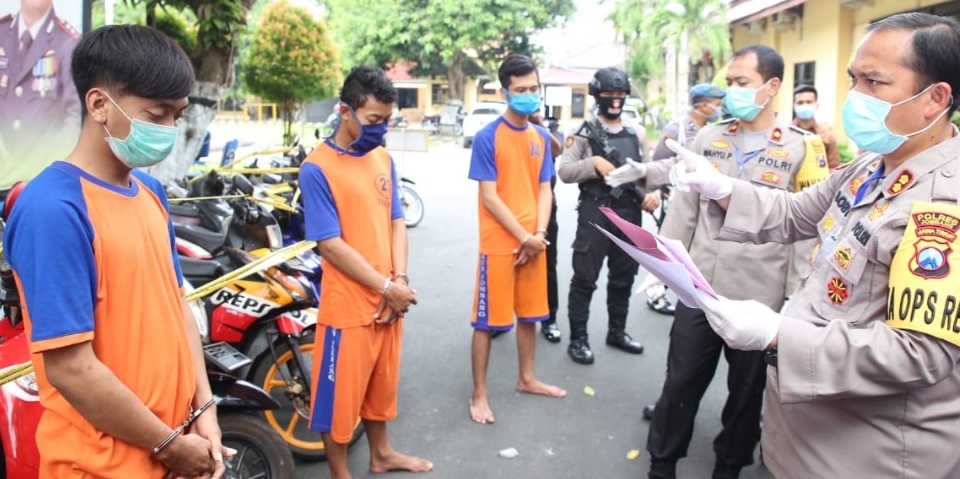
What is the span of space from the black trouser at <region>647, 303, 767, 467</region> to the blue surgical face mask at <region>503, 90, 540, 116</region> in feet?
4.66

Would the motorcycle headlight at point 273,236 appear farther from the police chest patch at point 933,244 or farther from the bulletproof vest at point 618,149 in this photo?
the police chest patch at point 933,244

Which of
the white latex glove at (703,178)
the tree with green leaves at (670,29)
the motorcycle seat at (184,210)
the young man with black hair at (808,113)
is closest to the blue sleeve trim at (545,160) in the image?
the white latex glove at (703,178)

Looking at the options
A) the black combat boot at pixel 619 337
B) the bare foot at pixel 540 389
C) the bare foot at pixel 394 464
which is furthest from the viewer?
the black combat boot at pixel 619 337

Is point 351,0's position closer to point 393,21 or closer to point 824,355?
point 393,21

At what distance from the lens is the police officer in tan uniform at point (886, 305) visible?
4.94ft

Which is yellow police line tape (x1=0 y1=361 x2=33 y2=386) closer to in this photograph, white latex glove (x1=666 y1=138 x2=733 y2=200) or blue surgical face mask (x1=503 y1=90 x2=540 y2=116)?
white latex glove (x1=666 y1=138 x2=733 y2=200)

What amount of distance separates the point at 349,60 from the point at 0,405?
29373 millimetres

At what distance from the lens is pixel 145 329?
161 cm

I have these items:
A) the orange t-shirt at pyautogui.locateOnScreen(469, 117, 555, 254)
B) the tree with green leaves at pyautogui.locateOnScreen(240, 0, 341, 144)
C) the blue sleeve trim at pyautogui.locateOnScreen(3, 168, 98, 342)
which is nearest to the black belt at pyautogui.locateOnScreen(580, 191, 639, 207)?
the orange t-shirt at pyautogui.locateOnScreen(469, 117, 555, 254)

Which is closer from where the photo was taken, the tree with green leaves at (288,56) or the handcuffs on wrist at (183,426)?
the handcuffs on wrist at (183,426)

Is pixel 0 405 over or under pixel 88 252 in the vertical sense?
under

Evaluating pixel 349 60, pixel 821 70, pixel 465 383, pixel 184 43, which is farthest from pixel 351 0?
pixel 465 383

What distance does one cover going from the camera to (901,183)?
170cm

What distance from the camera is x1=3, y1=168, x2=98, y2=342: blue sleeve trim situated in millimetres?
1421
